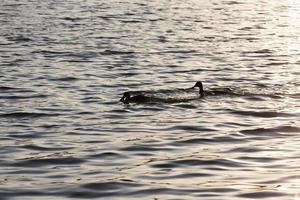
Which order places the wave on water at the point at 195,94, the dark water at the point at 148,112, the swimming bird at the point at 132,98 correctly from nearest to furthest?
the dark water at the point at 148,112 < the swimming bird at the point at 132,98 < the wave on water at the point at 195,94

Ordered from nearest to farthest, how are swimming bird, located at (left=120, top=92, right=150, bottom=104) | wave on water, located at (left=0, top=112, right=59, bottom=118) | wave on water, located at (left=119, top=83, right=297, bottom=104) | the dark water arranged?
the dark water, wave on water, located at (left=0, top=112, right=59, bottom=118), swimming bird, located at (left=120, top=92, right=150, bottom=104), wave on water, located at (left=119, top=83, right=297, bottom=104)

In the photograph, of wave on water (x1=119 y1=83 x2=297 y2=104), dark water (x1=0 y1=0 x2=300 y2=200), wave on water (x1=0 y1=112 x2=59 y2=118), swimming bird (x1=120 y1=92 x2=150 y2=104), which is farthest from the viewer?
wave on water (x1=119 y1=83 x2=297 y2=104)

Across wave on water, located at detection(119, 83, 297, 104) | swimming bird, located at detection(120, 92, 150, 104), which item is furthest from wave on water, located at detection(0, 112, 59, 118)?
wave on water, located at detection(119, 83, 297, 104)

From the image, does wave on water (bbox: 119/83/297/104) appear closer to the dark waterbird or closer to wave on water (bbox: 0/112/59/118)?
the dark waterbird

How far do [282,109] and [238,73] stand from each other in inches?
304

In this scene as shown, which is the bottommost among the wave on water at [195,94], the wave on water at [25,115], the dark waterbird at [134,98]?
the wave on water at [195,94]

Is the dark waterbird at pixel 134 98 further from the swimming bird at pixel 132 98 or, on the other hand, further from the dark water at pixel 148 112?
the dark water at pixel 148 112

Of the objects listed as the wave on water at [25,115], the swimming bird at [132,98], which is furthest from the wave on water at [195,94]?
the wave on water at [25,115]

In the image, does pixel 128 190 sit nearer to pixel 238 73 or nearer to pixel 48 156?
pixel 48 156

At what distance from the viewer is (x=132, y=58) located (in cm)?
3284

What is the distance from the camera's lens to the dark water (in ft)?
45.3

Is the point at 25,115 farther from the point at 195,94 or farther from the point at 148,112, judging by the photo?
the point at 195,94

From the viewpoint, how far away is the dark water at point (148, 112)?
544 inches

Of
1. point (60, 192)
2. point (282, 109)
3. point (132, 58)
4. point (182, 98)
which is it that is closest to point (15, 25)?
point (132, 58)
